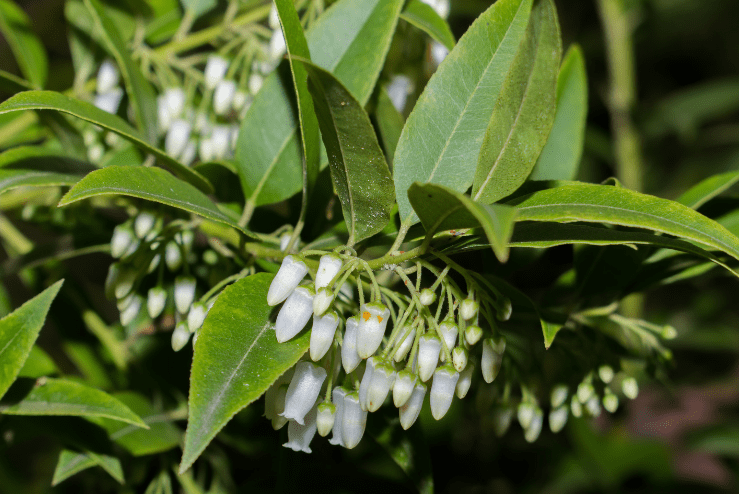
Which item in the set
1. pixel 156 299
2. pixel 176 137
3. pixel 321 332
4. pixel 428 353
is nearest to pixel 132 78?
pixel 176 137

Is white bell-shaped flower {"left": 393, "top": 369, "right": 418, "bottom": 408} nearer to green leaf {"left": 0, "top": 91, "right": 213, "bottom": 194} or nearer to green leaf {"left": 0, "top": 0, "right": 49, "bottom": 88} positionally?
green leaf {"left": 0, "top": 91, "right": 213, "bottom": 194}

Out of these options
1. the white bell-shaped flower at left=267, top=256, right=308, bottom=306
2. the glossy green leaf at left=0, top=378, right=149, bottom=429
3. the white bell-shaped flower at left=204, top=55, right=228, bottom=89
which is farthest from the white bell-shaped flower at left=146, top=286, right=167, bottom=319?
the white bell-shaped flower at left=204, top=55, right=228, bottom=89

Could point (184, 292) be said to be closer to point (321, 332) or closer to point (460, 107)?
point (321, 332)

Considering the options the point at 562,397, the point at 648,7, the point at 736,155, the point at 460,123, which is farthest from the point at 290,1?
the point at 736,155

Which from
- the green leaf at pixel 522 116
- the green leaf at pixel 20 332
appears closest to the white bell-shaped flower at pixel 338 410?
the green leaf at pixel 522 116

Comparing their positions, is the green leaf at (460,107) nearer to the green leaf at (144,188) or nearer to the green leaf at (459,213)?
the green leaf at (459,213)
